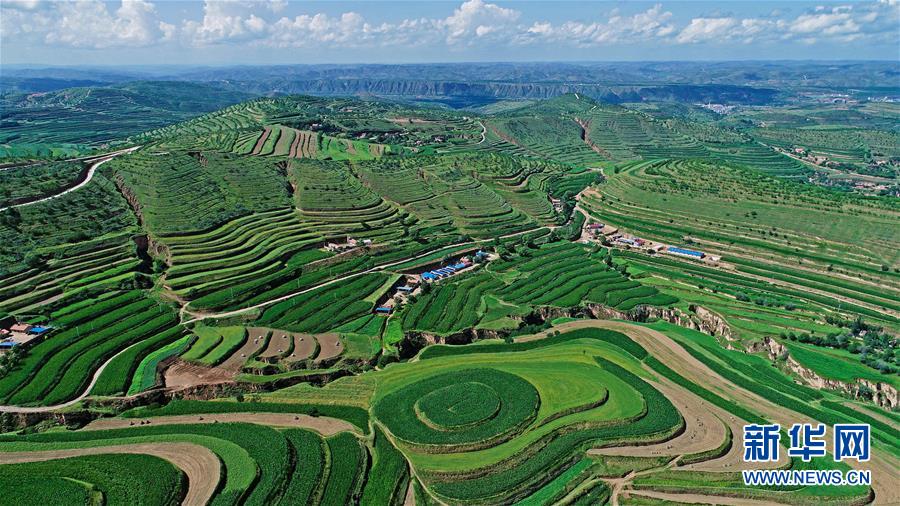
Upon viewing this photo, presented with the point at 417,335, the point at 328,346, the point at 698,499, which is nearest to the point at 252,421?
the point at 328,346

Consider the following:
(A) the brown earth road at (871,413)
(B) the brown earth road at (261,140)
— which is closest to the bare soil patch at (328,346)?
(A) the brown earth road at (871,413)

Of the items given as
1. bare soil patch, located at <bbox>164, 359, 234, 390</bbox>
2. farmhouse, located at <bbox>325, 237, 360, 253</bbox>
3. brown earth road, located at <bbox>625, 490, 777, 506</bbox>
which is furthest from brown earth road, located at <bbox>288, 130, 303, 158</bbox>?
brown earth road, located at <bbox>625, 490, 777, 506</bbox>

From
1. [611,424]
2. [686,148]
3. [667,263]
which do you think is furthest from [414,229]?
[686,148]

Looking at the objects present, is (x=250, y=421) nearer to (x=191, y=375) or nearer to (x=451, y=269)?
(x=191, y=375)

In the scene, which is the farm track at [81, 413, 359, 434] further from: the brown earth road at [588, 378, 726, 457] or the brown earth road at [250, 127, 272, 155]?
the brown earth road at [250, 127, 272, 155]

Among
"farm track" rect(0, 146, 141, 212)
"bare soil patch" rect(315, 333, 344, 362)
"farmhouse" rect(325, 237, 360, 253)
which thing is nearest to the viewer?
"bare soil patch" rect(315, 333, 344, 362)

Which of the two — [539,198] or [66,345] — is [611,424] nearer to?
[66,345]

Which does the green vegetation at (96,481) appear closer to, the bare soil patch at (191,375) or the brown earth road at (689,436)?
the bare soil patch at (191,375)
